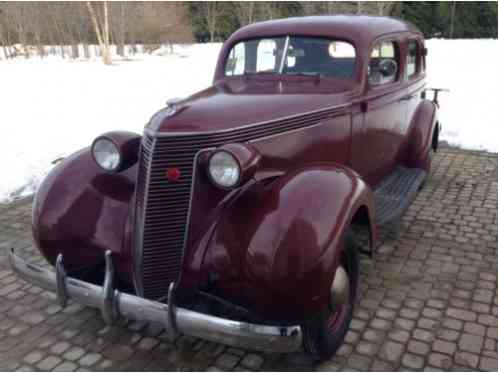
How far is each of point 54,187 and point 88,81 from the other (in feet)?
46.4

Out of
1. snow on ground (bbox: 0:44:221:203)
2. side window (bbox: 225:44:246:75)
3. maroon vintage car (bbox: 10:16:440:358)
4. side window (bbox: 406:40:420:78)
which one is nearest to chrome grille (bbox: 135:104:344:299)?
maroon vintage car (bbox: 10:16:440:358)

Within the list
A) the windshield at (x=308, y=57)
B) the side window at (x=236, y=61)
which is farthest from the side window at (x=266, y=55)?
the side window at (x=236, y=61)

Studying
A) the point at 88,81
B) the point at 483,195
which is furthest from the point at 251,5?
the point at 483,195

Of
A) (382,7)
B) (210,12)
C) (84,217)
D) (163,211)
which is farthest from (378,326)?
(210,12)

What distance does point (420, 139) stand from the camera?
→ 4949mm

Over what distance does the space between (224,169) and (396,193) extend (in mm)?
2398

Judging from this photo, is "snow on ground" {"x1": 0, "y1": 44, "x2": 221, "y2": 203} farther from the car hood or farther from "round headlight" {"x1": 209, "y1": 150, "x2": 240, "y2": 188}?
"round headlight" {"x1": 209, "y1": 150, "x2": 240, "y2": 188}

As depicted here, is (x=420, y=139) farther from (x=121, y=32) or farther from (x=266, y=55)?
(x=121, y=32)

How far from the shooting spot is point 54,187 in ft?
9.93

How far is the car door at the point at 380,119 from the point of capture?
151 inches

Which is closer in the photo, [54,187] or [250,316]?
[250,316]

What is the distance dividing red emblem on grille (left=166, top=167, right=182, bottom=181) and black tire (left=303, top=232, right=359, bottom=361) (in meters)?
1.04

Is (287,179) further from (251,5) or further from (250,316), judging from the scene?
(251,5)

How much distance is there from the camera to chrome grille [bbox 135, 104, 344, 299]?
249 cm
